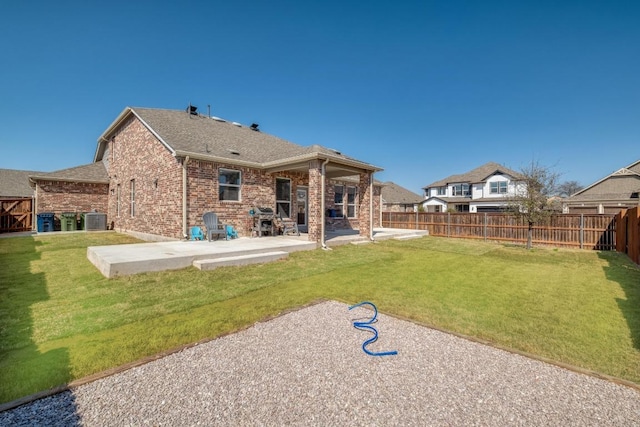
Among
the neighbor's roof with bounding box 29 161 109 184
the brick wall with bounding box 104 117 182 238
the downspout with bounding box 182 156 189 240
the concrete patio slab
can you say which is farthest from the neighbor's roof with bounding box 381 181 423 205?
the concrete patio slab

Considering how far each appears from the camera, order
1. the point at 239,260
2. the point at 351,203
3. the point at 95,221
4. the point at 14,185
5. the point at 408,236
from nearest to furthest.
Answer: the point at 239,260 → the point at 408,236 → the point at 95,221 → the point at 351,203 → the point at 14,185

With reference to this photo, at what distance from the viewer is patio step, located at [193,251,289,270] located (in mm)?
6985

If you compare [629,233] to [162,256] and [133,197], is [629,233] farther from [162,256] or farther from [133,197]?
[133,197]

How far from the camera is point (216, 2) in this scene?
406 inches

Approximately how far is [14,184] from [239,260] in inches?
1140

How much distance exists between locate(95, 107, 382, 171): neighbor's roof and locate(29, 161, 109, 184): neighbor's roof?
2467 millimetres

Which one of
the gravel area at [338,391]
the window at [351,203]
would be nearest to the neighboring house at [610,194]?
the window at [351,203]

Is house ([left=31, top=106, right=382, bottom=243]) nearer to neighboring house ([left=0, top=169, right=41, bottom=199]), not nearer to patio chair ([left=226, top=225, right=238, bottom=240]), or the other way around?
patio chair ([left=226, top=225, right=238, bottom=240])

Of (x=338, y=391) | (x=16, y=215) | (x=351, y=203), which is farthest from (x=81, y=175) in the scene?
(x=338, y=391)

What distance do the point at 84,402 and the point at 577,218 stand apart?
694 inches

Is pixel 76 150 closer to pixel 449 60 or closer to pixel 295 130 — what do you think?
pixel 295 130

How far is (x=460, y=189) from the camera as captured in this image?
A: 3944 cm

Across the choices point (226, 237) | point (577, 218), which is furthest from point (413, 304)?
point (577, 218)

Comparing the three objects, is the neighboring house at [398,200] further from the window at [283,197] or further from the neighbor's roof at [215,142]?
the window at [283,197]
